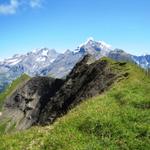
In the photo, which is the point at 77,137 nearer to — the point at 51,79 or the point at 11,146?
the point at 11,146

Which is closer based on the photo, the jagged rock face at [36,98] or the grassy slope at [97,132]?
the grassy slope at [97,132]

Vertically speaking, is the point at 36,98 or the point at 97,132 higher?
the point at 97,132

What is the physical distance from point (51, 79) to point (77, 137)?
161 meters

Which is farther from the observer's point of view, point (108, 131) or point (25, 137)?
point (25, 137)

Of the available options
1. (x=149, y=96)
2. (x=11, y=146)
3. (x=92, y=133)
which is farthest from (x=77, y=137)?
(x=149, y=96)

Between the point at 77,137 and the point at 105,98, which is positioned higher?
the point at 105,98

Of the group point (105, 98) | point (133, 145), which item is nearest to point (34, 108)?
point (105, 98)

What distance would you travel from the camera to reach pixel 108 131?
22062mm

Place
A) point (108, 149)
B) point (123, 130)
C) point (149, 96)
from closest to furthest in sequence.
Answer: point (108, 149) → point (123, 130) → point (149, 96)

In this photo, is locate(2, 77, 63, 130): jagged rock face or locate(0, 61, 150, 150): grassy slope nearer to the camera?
locate(0, 61, 150, 150): grassy slope

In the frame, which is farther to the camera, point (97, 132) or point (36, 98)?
point (36, 98)

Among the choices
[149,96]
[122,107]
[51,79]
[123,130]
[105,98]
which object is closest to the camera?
[123,130]

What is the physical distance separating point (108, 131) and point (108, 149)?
104 inches

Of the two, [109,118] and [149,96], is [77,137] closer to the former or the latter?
[109,118]
